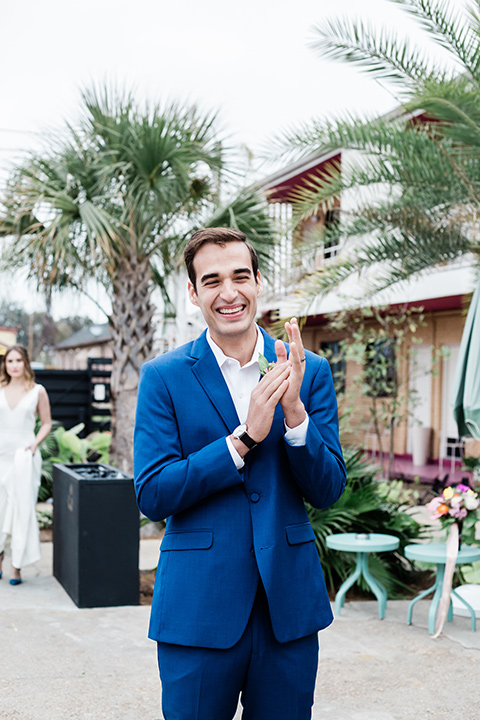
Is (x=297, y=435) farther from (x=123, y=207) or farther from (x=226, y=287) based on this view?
(x=123, y=207)

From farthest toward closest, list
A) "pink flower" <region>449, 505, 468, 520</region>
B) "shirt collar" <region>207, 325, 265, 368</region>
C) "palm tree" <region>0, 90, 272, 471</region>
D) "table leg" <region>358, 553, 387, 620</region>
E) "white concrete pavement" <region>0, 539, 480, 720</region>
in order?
"palm tree" <region>0, 90, 272, 471</region> → "table leg" <region>358, 553, 387, 620</region> → "pink flower" <region>449, 505, 468, 520</region> → "white concrete pavement" <region>0, 539, 480, 720</region> → "shirt collar" <region>207, 325, 265, 368</region>

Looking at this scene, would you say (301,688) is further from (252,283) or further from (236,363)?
(252,283)

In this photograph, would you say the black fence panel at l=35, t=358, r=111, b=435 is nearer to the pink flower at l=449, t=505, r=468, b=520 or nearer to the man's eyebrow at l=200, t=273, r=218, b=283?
the pink flower at l=449, t=505, r=468, b=520

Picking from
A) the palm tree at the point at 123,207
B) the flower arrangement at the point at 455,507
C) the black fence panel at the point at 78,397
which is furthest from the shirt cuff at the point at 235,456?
the black fence panel at the point at 78,397

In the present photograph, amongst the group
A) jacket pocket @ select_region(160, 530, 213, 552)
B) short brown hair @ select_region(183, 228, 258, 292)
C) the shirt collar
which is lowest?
jacket pocket @ select_region(160, 530, 213, 552)

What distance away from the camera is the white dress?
6.38 metres

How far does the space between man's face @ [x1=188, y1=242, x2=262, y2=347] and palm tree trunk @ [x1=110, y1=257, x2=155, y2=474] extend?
717cm

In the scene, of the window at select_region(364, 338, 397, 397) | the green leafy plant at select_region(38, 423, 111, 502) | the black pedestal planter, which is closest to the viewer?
the black pedestal planter

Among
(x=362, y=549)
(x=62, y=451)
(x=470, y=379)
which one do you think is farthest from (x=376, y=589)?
(x=62, y=451)

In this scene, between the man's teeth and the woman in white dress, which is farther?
the woman in white dress

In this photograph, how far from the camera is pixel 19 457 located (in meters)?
6.59

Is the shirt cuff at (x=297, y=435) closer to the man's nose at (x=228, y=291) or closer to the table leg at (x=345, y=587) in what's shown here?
the man's nose at (x=228, y=291)

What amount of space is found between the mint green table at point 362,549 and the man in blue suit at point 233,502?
11.6ft

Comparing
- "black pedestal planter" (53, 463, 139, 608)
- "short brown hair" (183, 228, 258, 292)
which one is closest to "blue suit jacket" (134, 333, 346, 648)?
"short brown hair" (183, 228, 258, 292)
